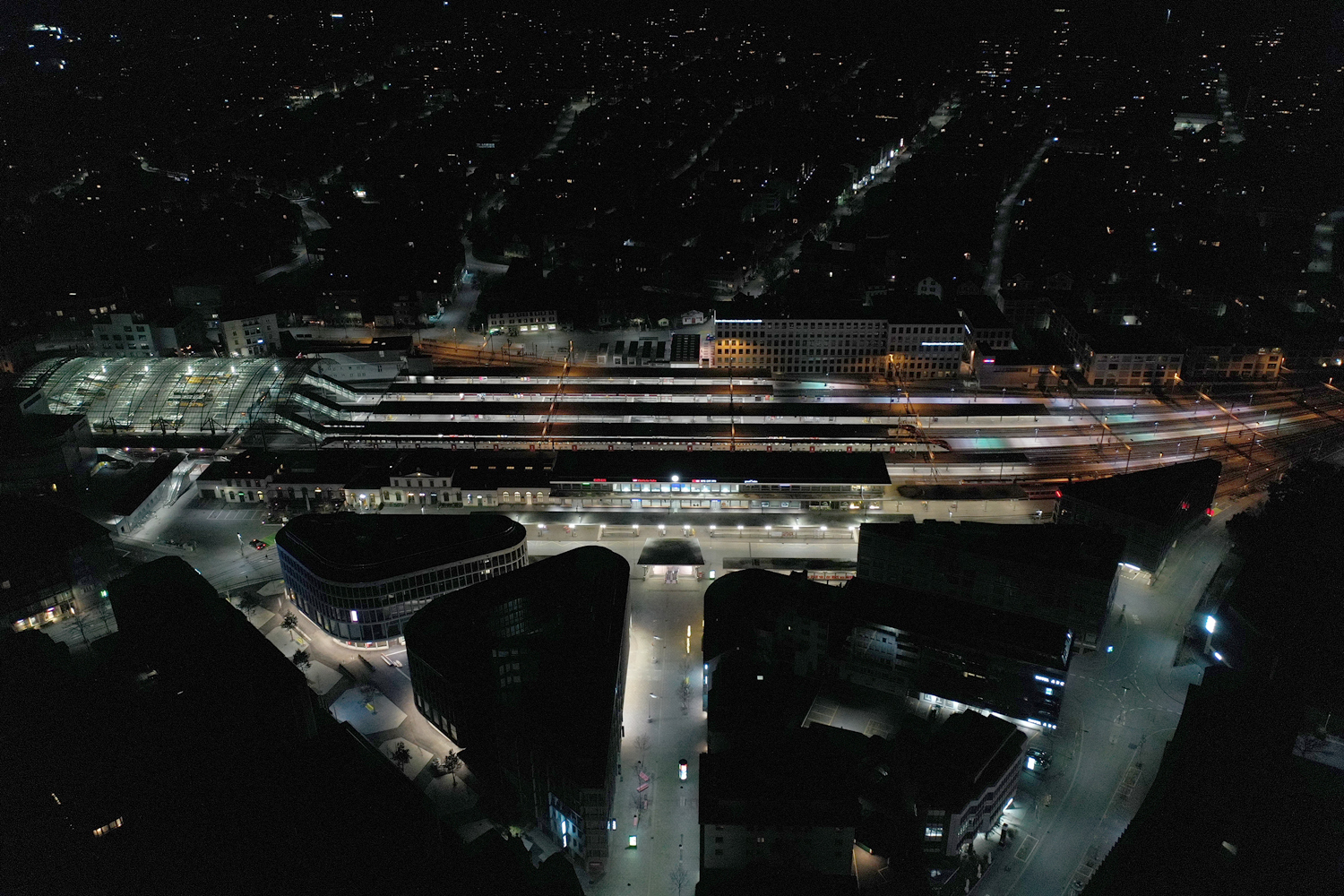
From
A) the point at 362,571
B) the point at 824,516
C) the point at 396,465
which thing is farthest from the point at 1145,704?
the point at 396,465

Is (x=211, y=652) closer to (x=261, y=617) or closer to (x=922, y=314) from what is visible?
(x=261, y=617)

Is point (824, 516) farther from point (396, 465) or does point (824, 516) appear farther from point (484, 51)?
point (484, 51)

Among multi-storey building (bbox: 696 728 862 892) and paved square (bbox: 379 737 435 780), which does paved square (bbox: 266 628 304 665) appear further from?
multi-storey building (bbox: 696 728 862 892)

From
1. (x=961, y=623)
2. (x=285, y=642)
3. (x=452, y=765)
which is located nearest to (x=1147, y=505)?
(x=961, y=623)

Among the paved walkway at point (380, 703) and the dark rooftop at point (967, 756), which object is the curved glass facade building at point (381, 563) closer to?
the paved walkway at point (380, 703)

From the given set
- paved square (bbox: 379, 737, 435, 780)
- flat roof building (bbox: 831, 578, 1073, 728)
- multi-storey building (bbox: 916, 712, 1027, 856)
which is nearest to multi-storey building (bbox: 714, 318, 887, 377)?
flat roof building (bbox: 831, 578, 1073, 728)

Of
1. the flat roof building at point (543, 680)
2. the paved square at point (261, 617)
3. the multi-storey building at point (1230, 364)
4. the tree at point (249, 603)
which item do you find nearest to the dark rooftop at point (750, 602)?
the flat roof building at point (543, 680)
